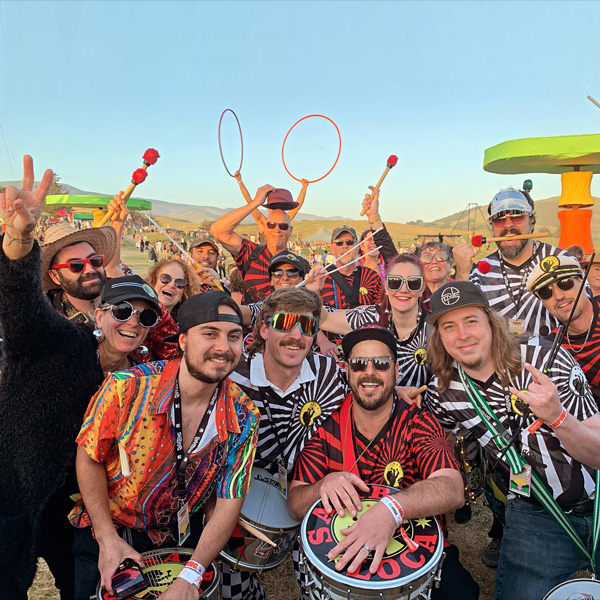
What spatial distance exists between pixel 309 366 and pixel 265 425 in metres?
0.59

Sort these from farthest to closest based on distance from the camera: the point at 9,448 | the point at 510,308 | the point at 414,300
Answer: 1. the point at 510,308
2. the point at 414,300
3. the point at 9,448

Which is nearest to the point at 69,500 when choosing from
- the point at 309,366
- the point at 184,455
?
the point at 184,455

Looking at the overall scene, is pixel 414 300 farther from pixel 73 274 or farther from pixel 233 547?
pixel 73 274

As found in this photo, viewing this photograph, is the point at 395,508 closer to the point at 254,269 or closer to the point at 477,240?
the point at 254,269

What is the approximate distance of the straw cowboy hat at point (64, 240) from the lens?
3.60 m

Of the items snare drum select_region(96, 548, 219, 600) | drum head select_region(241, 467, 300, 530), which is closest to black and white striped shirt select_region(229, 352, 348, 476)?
drum head select_region(241, 467, 300, 530)

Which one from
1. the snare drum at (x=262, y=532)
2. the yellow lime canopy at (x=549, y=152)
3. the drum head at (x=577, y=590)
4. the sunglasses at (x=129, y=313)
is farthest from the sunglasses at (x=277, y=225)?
the yellow lime canopy at (x=549, y=152)

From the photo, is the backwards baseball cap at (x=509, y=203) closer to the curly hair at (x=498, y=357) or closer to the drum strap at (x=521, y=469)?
the curly hair at (x=498, y=357)

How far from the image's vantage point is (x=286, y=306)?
3.72 metres

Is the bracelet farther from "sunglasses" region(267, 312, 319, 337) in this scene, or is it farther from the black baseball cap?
the black baseball cap

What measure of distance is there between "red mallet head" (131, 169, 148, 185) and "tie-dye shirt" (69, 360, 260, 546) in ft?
8.00

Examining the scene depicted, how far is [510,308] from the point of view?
4840mm

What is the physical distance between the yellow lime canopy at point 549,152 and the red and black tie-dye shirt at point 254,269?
48.5 ft

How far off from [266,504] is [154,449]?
89cm
